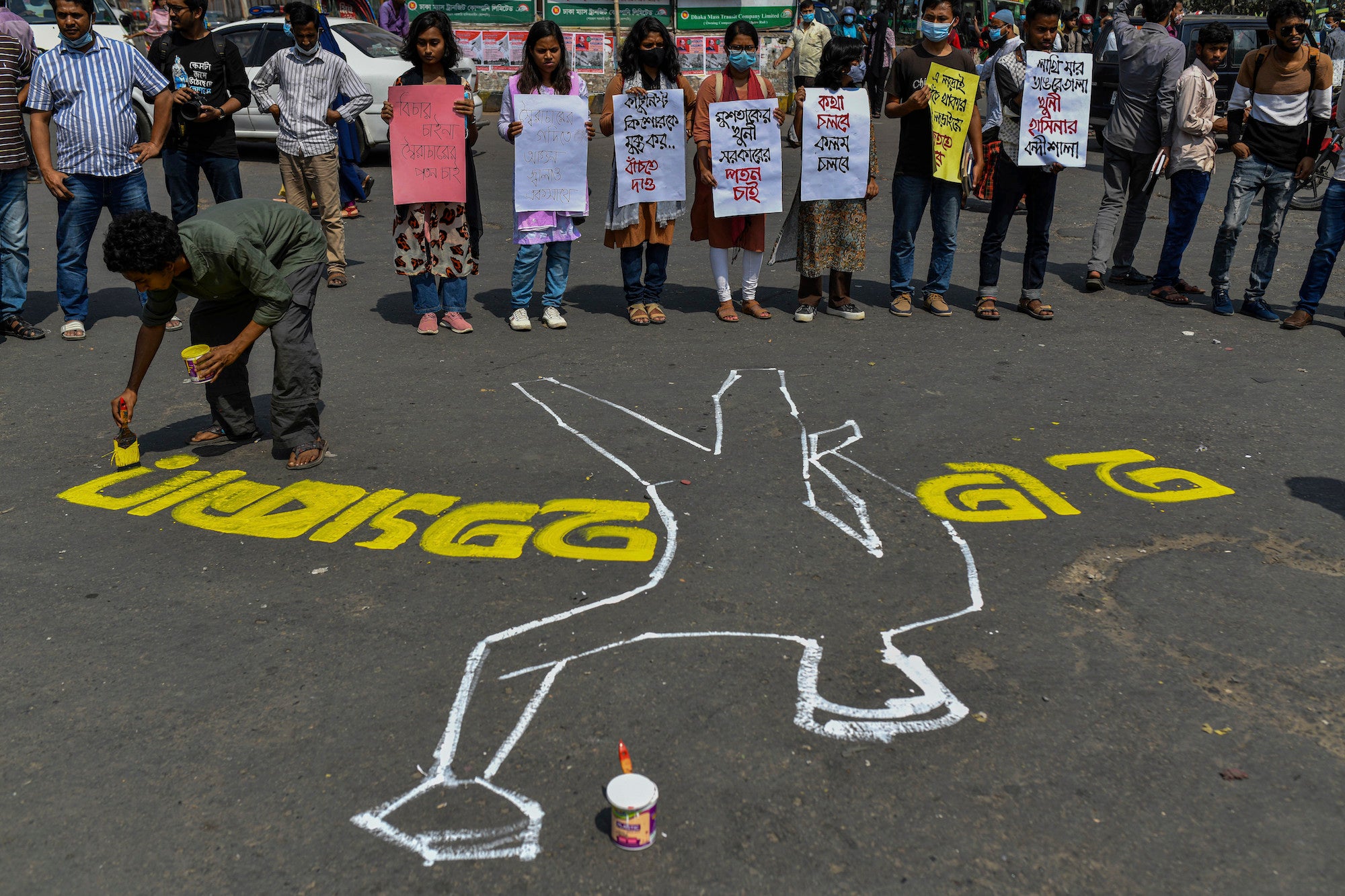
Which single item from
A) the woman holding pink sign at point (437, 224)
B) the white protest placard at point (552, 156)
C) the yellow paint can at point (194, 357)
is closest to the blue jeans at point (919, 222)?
the white protest placard at point (552, 156)

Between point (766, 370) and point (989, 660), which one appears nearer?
point (989, 660)

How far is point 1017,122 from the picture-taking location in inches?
288

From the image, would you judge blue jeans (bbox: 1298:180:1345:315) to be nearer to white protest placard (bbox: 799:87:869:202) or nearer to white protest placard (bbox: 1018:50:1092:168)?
white protest placard (bbox: 1018:50:1092:168)

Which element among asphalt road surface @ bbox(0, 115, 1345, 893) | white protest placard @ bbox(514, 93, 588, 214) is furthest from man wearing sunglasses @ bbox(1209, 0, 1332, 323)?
white protest placard @ bbox(514, 93, 588, 214)

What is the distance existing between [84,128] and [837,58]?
474cm

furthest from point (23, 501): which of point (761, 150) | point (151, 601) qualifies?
point (761, 150)

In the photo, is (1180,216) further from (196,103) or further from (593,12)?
(593,12)

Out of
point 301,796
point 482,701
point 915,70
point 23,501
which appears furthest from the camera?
point 915,70

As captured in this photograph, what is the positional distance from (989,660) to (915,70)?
4.82 m

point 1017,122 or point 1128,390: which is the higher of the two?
point 1017,122

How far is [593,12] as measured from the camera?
19438 mm

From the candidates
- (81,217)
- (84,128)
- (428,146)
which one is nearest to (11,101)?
(84,128)

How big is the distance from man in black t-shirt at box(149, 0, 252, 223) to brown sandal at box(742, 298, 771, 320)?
366cm

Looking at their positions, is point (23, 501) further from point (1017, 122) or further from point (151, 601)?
point (1017, 122)
